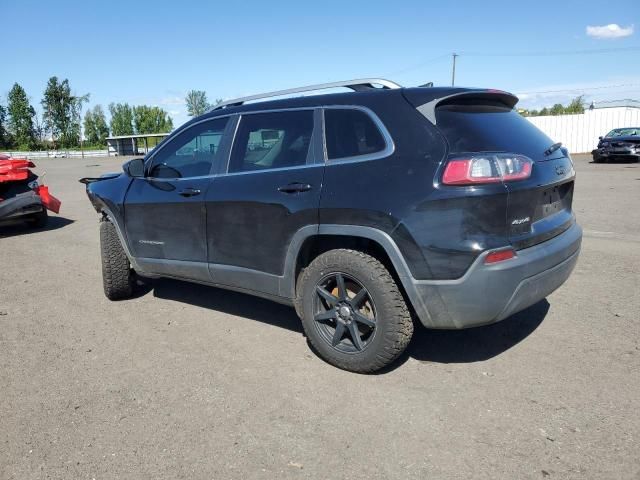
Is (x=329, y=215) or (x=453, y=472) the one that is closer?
(x=453, y=472)

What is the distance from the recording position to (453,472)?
94.8 inches

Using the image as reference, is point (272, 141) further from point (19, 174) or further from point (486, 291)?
point (19, 174)

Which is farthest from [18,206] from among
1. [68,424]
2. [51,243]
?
[68,424]

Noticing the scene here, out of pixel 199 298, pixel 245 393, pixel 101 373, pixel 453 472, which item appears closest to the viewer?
pixel 453 472

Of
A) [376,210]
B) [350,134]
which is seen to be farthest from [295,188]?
[376,210]

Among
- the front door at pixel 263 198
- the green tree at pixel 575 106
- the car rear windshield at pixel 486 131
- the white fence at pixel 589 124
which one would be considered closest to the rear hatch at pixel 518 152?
the car rear windshield at pixel 486 131

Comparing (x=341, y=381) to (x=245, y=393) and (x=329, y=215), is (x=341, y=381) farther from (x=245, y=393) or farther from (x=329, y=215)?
(x=329, y=215)

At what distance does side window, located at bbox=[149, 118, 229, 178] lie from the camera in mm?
4164

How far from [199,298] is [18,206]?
538 centimetres

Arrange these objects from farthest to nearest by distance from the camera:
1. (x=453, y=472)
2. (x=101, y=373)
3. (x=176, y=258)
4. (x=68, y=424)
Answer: (x=176, y=258) < (x=101, y=373) < (x=68, y=424) < (x=453, y=472)

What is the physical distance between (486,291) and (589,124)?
35285mm

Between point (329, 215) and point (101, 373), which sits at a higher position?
point (329, 215)

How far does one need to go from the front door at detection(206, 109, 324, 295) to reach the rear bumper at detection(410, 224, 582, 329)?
36.6 inches

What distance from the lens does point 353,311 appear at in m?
3.32
